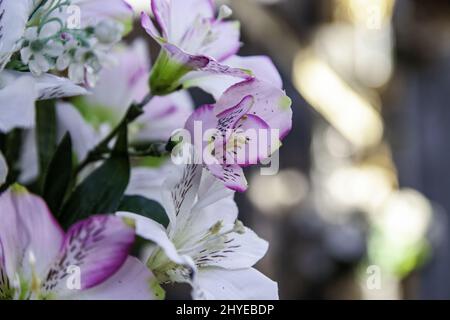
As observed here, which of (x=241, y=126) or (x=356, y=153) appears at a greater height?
(x=241, y=126)

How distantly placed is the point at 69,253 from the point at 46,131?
130 millimetres

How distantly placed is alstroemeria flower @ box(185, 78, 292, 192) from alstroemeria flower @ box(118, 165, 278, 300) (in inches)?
0.4

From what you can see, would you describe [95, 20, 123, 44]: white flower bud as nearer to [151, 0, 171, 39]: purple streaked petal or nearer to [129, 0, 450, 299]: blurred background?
[151, 0, 171, 39]: purple streaked petal

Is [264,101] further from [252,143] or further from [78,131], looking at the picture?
[78,131]

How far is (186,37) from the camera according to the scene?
0.33 meters

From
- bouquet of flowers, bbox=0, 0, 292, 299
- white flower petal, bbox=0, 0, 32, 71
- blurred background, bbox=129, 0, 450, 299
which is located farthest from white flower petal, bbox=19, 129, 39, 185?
blurred background, bbox=129, 0, 450, 299

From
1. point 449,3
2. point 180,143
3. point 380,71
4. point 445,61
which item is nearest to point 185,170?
point 180,143

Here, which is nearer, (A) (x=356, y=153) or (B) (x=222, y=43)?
(B) (x=222, y=43)

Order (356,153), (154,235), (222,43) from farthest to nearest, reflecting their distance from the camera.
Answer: (356,153)
(222,43)
(154,235)

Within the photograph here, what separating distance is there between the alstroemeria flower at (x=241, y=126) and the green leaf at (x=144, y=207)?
6 cm

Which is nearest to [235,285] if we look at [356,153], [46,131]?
[46,131]

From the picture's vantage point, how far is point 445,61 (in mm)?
2396

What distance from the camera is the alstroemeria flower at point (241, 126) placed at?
269 millimetres

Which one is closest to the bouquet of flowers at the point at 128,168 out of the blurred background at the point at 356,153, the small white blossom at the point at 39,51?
the small white blossom at the point at 39,51
